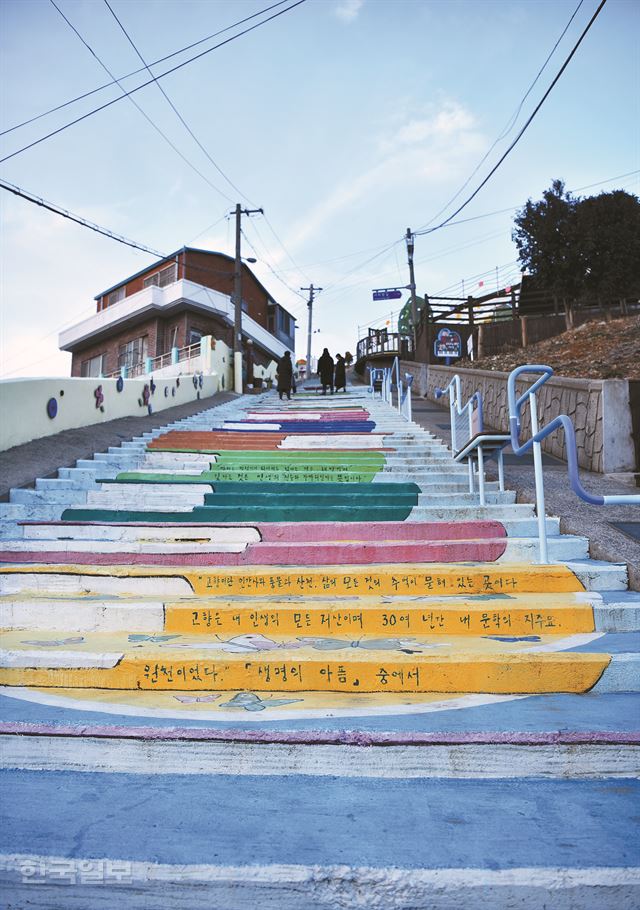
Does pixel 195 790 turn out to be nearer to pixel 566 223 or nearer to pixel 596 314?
pixel 596 314

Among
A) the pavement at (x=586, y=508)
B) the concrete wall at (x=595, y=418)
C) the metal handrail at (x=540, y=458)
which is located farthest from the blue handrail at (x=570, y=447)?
the concrete wall at (x=595, y=418)

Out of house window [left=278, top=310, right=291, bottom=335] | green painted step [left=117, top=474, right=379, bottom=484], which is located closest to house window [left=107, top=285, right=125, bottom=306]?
house window [left=278, top=310, right=291, bottom=335]

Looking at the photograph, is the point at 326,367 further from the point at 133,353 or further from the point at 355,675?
the point at 355,675

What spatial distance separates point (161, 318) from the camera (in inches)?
1072

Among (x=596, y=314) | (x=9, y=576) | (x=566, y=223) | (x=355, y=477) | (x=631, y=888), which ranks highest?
(x=566, y=223)

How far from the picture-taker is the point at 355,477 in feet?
20.1

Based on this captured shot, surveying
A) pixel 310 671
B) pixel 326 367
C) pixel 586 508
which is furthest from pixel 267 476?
pixel 326 367

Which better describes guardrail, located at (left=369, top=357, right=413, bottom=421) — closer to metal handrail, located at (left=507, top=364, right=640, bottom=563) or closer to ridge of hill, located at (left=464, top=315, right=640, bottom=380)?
ridge of hill, located at (left=464, top=315, right=640, bottom=380)

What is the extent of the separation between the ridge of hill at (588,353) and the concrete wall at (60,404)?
30.1 ft

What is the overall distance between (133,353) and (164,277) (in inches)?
167

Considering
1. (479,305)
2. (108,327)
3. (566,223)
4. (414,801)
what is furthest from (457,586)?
(108,327)

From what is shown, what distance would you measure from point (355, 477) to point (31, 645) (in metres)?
3.99

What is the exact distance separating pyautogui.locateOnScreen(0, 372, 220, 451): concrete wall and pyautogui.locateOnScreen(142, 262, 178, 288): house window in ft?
61.1

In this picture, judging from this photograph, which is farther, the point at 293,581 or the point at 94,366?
the point at 94,366
